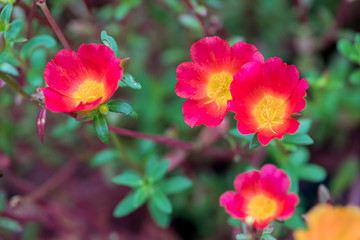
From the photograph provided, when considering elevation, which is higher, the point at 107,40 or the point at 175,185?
the point at 107,40

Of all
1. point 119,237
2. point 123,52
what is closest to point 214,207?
point 119,237

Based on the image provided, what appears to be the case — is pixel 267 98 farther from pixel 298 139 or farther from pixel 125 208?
pixel 125 208

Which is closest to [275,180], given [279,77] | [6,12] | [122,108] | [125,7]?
[279,77]

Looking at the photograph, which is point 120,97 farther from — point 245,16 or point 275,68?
point 275,68

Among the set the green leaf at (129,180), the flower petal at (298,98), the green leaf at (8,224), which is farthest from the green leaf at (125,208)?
the flower petal at (298,98)

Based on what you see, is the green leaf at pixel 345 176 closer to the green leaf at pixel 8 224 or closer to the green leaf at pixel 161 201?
the green leaf at pixel 161 201
